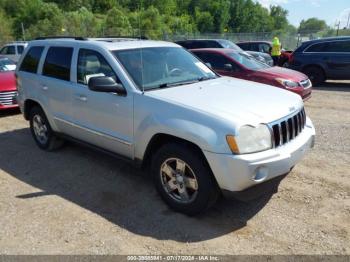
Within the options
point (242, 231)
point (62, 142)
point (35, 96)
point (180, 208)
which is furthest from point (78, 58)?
point (242, 231)

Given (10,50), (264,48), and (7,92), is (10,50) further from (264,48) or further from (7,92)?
(264,48)

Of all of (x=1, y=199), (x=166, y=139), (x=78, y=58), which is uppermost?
(x=78, y=58)

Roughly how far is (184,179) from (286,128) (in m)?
1.17

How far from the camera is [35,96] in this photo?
5672 mm

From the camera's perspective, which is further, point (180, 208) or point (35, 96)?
point (35, 96)

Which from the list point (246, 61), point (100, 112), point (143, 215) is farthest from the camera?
point (246, 61)

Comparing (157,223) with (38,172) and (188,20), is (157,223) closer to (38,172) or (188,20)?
(38,172)

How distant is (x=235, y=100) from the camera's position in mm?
3703

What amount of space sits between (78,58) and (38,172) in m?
1.73

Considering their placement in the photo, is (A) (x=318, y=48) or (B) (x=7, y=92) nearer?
(B) (x=7, y=92)

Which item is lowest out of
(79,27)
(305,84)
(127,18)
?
(305,84)

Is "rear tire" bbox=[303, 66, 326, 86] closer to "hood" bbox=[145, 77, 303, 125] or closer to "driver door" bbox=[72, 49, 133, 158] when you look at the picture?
"hood" bbox=[145, 77, 303, 125]

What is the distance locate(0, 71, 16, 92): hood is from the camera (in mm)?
8461

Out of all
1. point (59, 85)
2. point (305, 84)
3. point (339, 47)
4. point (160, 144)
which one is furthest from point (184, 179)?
point (339, 47)
